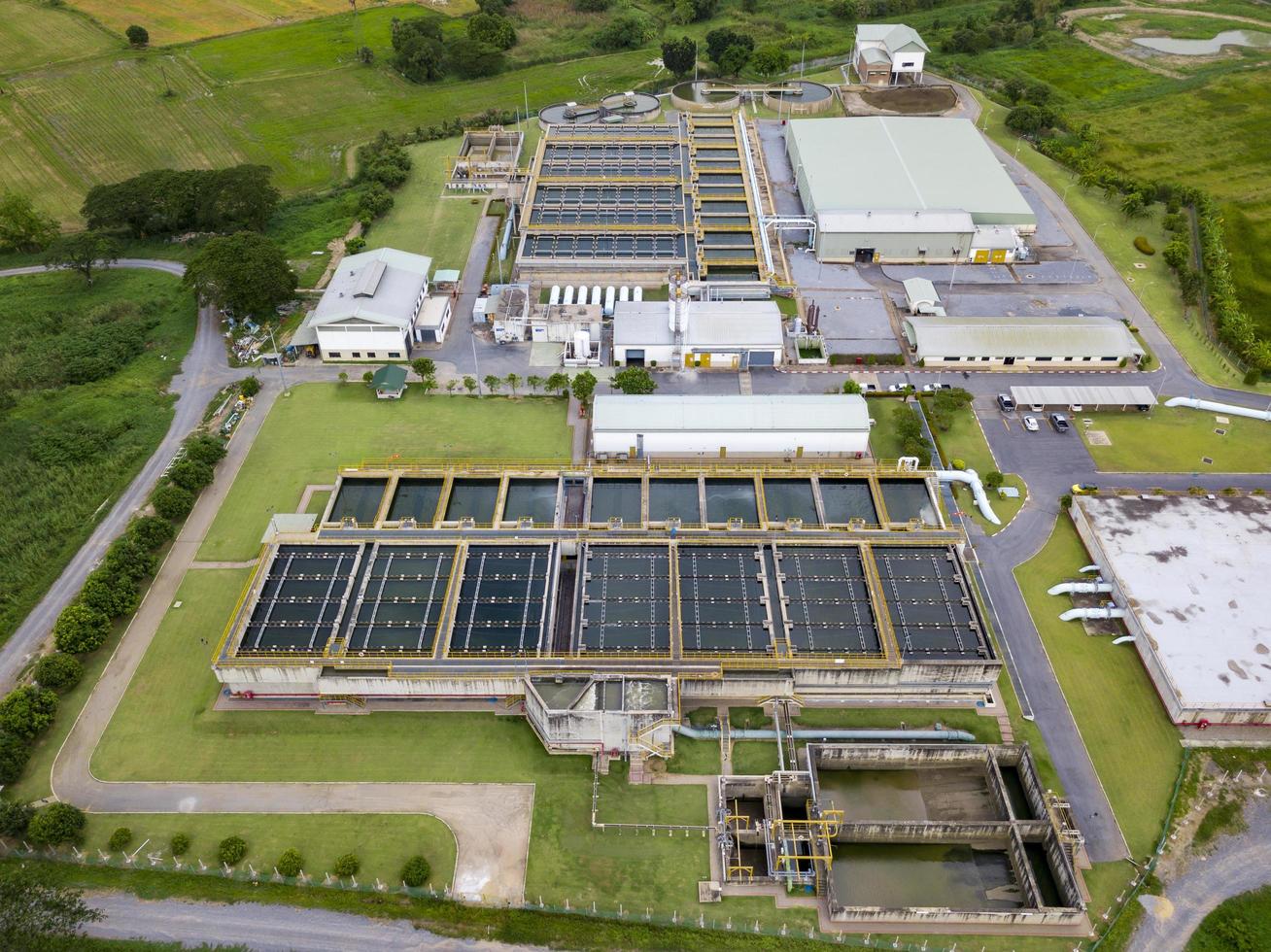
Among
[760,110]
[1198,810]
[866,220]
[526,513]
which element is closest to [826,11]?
[760,110]

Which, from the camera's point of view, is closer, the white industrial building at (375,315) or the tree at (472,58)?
the white industrial building at (375,315)

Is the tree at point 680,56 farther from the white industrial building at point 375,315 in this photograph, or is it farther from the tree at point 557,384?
the tree at point 557,384

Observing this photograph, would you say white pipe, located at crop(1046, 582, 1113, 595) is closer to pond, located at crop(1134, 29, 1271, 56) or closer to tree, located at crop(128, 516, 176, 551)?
tree, located at crop(128, 516, 176, 551)

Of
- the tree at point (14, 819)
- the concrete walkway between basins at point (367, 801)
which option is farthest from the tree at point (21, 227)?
the tree at point (14, 819)

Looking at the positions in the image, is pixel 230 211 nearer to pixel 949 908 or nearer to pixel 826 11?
pixel 949 908

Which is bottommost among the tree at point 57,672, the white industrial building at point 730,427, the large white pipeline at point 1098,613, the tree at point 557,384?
the tree at point 57,672

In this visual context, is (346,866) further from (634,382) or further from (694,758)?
(634,382)
